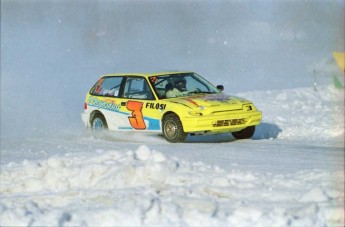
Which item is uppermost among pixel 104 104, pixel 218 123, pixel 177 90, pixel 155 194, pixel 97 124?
pixel 177 90

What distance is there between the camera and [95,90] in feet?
48.8

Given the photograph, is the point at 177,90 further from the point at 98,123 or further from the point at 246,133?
the point at 98,123

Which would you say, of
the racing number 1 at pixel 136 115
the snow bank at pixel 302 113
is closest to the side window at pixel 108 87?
the racing number 1 at pixel 136 115

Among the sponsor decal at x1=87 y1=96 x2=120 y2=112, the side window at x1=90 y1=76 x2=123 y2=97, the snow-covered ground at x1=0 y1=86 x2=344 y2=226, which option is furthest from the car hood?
the side window at x1=90 y1=76 x2=123 y2=97

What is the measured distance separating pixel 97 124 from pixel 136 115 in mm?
1305

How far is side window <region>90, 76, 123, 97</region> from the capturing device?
46.6 feet

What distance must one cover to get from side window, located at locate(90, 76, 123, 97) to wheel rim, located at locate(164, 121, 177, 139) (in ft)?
5.58

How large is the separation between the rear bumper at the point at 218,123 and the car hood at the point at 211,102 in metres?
0.17

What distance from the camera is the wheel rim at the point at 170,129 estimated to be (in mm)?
12609

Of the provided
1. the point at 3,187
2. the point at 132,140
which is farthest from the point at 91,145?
the point at 3,187

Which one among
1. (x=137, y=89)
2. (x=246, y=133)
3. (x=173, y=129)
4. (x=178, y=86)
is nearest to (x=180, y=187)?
(x=173, y=129)

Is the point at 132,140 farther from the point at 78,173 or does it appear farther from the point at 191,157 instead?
the point at 78,173

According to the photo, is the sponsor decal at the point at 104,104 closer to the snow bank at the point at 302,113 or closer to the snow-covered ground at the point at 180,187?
the snow-covered ground at the point at 180,187

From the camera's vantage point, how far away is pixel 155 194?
768cm
